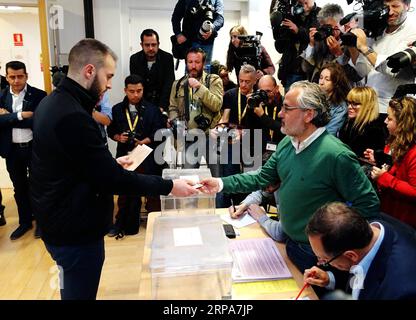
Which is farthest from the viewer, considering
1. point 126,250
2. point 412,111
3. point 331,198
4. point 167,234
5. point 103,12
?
point 103,12

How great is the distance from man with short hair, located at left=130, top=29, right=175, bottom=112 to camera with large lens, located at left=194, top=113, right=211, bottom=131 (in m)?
0.64

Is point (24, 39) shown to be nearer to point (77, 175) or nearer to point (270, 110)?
point (270, 110)

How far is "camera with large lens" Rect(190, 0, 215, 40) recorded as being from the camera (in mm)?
3431

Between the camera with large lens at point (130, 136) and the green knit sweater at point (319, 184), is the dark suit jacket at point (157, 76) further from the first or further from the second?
the green knit sweater at point (319, 184)

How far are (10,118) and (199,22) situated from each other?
1.88 meters

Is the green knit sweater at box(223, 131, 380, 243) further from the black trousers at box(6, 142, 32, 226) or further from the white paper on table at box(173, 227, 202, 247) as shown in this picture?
the black trousers at box(6, 142, 32, 226)

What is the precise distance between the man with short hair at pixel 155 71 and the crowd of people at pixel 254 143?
0.01m

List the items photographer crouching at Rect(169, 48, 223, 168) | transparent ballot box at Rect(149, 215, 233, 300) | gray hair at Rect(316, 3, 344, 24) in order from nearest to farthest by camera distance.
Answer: transparent ballot box at Rect(149, 215, 233, 300) < gray hair at Rect(316, 3, 344, 24) < photographer crouching at Rect(169, 48, 223, 168)

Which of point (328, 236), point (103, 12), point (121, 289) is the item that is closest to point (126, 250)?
point (121, 289)

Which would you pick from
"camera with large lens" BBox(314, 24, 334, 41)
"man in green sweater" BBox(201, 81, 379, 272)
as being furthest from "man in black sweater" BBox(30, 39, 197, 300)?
"camera with large lens" BBox(314, 24, 334, 41)
